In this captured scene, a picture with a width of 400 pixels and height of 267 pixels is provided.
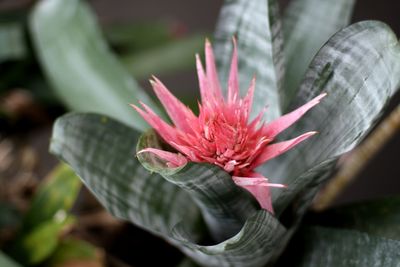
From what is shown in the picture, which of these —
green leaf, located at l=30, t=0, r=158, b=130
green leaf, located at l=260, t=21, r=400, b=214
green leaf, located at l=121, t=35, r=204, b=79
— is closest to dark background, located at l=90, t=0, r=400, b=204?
green leaf, located at l=121, t=35, r=204, b=79

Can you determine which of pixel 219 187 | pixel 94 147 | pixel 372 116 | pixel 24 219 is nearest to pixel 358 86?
pixel 372 116

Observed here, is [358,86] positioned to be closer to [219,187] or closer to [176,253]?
[219,187]

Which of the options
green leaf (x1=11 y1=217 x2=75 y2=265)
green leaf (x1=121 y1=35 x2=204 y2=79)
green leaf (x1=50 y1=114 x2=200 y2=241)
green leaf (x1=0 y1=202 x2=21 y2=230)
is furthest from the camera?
green leaf (x1=121 y1=35 x2=204 y2=79)

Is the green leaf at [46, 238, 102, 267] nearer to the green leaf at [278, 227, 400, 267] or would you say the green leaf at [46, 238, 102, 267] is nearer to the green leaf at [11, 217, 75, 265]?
the green leaf at [11, 217, 75, 265]

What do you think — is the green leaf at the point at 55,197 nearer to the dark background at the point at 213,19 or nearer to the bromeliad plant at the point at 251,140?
the bromeliad plant at the point at 251,140

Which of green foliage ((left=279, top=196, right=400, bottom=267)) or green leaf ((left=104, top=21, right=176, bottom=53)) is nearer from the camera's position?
green foliage ((left=279, top=196, right=400, bottom=267))

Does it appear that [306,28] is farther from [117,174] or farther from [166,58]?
[166,58]
